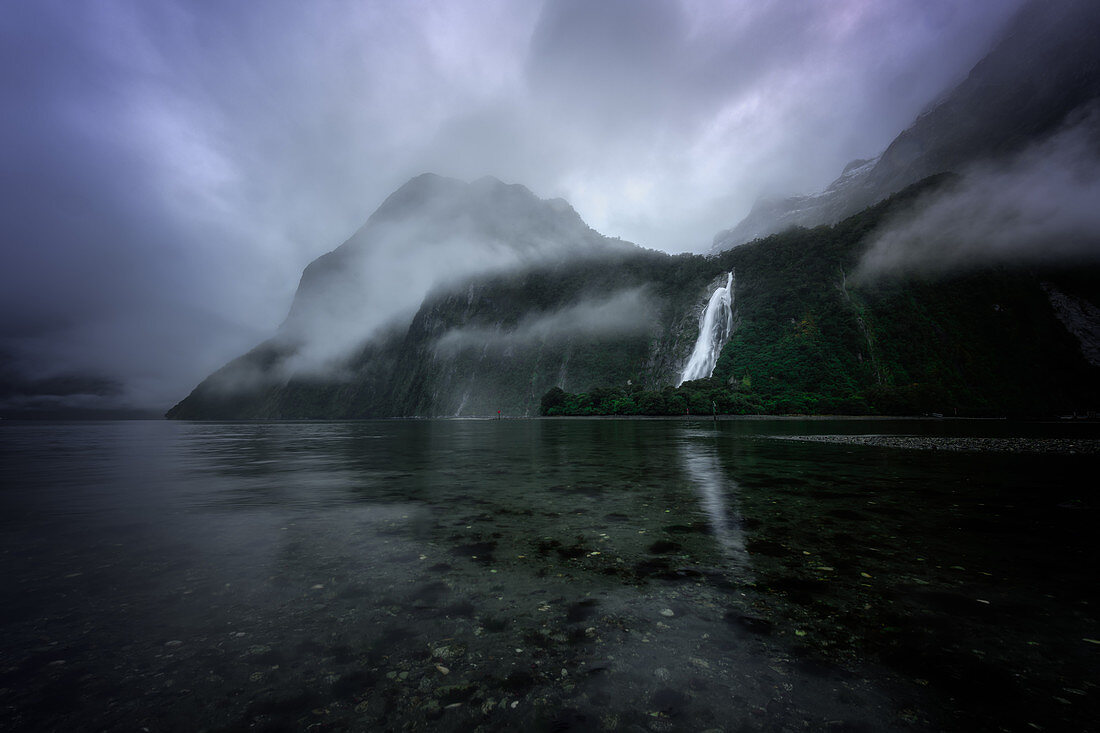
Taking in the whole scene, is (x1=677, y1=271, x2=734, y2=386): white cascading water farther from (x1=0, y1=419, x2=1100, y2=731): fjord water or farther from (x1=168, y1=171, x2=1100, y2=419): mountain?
(x1=0, y1=419, x2=1100, y2=731): fjord water

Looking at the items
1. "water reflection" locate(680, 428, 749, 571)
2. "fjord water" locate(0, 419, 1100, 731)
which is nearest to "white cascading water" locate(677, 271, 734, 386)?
"water reflection" locate(680, 428, 749, 571)

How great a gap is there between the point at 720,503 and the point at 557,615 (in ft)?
27.2

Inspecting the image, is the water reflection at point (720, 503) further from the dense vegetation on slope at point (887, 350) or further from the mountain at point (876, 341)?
the mountain at point (876, 341)

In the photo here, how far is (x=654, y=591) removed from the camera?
624 centimetres

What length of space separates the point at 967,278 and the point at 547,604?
174254 millimetres

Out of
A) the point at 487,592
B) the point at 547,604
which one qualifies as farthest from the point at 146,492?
the point at 547,604

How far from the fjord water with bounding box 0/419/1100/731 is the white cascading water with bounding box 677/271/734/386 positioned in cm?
14088

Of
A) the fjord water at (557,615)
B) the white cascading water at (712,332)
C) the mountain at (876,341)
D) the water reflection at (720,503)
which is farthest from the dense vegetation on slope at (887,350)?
the fjord water at (557,615)

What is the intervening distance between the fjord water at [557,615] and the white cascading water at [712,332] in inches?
5547

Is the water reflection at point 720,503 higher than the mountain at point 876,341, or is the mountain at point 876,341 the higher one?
the mountain at point 876,341

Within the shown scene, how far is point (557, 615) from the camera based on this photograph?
18.0 ft

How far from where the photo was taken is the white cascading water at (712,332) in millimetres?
148625

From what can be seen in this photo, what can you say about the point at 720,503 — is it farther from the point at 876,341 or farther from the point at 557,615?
the point at 876,341

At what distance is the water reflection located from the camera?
320 inches
